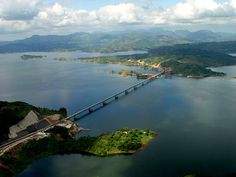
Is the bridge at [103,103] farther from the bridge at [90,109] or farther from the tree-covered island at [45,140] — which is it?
the tree-covered island at [45,140]

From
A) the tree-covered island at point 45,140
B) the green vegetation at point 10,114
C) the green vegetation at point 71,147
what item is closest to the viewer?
the green vegetation at point 71,147

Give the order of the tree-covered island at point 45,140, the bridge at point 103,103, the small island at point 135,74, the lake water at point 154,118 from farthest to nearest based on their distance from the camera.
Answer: the small island at point 135,74 → the bridge at point 103,103 → the tree-covered island at point 45,140 → the lake water at point 154,118

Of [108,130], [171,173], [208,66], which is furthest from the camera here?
[208,66]

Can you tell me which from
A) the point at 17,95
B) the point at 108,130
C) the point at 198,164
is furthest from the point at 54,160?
Answer: the point at 17,95

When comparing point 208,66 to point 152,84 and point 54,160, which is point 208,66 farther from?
point 54,160

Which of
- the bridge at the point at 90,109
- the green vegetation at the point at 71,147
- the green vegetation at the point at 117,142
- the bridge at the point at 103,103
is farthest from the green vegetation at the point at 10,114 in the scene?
the green vegetation at the point at 117,142

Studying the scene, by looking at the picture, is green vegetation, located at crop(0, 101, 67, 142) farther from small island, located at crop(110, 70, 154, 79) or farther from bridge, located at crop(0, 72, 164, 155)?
small island, located at crop(110, 70, 154, 79)

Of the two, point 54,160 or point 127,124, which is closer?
point 54,160
